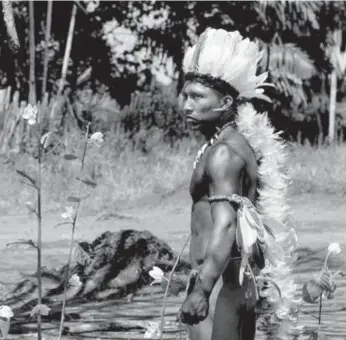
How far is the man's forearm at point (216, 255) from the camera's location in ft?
13.2

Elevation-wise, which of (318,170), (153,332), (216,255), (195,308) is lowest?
(318,170)

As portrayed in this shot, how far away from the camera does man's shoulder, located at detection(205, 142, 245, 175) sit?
13.8 ft

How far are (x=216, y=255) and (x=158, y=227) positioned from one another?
10458 mm

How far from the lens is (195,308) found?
13.0ft

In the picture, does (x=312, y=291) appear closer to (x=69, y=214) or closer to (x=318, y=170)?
(x=69, y=214)

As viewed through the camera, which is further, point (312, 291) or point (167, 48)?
point (167, 48)

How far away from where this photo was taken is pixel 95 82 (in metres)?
27.1

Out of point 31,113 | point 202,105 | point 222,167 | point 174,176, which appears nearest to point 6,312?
point 31,113

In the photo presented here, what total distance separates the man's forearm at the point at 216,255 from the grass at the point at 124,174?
1128 centimetres

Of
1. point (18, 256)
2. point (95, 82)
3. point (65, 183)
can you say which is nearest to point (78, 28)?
point (95, 82)

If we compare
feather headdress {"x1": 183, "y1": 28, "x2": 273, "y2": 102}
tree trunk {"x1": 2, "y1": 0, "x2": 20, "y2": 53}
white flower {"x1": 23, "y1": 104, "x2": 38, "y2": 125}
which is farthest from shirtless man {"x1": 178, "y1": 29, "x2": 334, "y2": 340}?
tree trunk {"x1": 2, "y1": 0, "x2": 20, "y2": 53}

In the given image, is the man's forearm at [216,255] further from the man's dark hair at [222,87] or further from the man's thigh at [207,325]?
the man's dark hair at [222,87]

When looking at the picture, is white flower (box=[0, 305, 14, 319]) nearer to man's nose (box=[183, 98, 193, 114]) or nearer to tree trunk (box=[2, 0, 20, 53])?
man's nose (box=[183, 98, 193, 114])

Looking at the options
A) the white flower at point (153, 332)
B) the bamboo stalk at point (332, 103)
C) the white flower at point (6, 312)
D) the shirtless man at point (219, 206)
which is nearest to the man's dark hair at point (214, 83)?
the shirtless man at point (219, 206)
